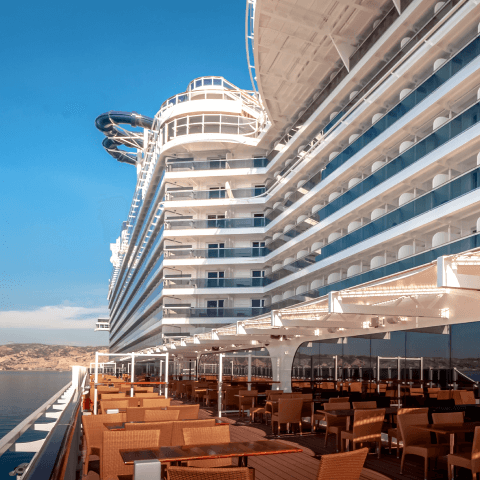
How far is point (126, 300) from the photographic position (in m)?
83.8

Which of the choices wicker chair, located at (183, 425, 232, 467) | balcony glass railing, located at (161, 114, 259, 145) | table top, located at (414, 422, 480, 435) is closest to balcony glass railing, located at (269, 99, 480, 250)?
table top, located at (414, 422, 480, 435)

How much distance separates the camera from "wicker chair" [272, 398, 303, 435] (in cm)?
1439

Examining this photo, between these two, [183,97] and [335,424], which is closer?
[335,424]

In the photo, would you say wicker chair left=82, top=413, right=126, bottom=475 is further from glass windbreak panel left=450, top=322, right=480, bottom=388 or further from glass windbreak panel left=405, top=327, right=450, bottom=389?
glass windbreak panel left=405, top=327, right=450, bottom=389

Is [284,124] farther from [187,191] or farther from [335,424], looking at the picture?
[335,424]

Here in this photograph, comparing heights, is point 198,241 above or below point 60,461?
above

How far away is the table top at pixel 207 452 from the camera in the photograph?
629 centimetres

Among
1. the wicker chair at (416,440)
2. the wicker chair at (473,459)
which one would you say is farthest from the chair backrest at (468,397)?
the wicker chair at (473,459)

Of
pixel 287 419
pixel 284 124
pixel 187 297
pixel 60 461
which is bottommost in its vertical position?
pixel 287 419

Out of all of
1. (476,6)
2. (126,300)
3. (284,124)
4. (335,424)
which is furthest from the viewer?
(126,300)

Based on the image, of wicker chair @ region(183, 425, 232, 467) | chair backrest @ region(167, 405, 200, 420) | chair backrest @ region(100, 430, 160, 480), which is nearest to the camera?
chair backrest @ region(100, 430, 160, 480)

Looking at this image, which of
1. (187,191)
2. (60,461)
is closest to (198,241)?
(187,191)

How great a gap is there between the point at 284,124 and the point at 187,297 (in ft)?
47.6

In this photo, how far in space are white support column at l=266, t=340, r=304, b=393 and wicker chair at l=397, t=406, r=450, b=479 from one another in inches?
512
